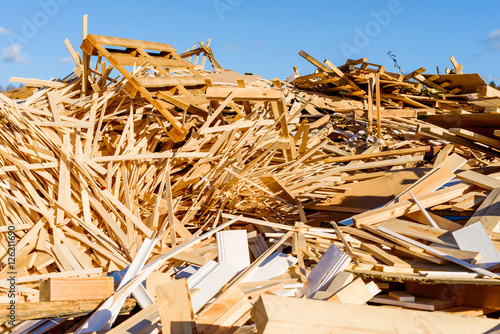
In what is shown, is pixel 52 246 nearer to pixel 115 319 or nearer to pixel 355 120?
pixel 115 319

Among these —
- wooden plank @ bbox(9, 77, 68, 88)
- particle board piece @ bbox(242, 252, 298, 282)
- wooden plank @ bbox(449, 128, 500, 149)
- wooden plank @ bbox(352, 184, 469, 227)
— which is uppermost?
wooden plank @ bbox(9, 77, 68, 88)

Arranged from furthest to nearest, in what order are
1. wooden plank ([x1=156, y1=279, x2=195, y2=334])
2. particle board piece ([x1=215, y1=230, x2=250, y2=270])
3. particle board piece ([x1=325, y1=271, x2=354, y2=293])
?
1. particle board piece ([x1=215, y1=230, x2=250, y2=270])
2. particle board piece ([x1=325, y1=271, x2=354, y2=293])
3. wooden plank ([x1=156, y1=279, x2=195, y2=334])

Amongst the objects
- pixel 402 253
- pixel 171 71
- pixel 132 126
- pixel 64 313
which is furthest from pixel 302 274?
pixel 171 71

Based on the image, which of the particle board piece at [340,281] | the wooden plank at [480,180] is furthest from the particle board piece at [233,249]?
the wooden plank at [480,180]

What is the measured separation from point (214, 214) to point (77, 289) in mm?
2387

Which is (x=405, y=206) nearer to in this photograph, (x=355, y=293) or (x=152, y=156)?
(x=355, y=293)

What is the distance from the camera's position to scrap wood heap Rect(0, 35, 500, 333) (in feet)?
9.91

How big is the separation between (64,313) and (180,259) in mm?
1160

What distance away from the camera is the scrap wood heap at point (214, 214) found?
302cm

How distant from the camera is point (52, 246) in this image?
430 centimetres

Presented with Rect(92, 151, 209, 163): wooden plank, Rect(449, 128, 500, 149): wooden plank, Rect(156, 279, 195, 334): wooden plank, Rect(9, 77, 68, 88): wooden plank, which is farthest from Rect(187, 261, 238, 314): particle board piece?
Rect(9, 77, 68, 88): wooden plank

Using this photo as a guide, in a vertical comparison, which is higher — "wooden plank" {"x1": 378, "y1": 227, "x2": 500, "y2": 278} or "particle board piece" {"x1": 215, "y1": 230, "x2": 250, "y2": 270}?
A: "particle board piece" {"x1": 215, "y1": 230, "x2": 250, "y2": 270}

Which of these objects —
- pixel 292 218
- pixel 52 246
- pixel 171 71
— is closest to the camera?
pixel 52 246

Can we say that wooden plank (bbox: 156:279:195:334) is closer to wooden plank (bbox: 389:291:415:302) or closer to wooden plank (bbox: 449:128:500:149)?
wooden plank (bbox: 389:291:415:302)
